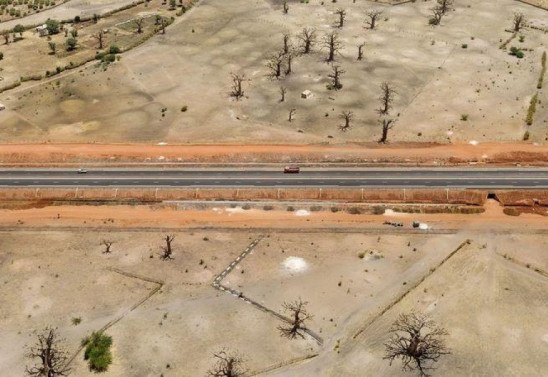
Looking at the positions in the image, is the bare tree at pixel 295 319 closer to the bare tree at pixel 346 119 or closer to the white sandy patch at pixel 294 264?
the white sandy patch at pixel 294 264

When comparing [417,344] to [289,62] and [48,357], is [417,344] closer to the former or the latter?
[48,357]

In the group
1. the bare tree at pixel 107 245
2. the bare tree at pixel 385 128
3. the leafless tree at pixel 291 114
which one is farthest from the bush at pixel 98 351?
the bare tree at pixel 385 128

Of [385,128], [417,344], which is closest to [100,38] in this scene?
[385,128]

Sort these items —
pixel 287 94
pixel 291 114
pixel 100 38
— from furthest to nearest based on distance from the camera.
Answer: pixel 100 38 → pixel 287 94 → pixel 291 114

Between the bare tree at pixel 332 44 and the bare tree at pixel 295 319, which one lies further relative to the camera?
the bare tree at pixel 332 44

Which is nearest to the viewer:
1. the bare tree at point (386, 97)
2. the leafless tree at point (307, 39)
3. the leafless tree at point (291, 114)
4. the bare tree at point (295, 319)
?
the bare tree at point (295, 319)

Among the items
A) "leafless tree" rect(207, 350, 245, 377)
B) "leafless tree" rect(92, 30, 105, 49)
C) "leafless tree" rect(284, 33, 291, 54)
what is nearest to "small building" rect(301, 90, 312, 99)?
"leafless tree" rect(284, 33, 291, 54)


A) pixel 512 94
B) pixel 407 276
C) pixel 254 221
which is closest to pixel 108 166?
pixel 254 221
